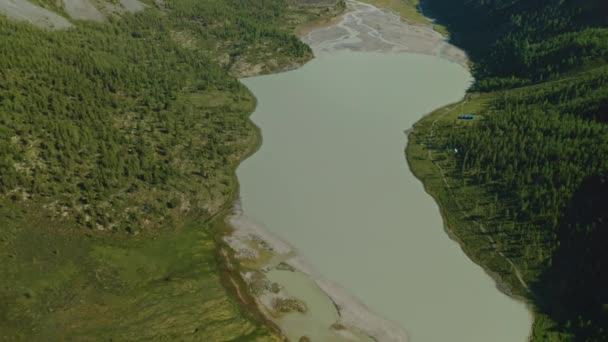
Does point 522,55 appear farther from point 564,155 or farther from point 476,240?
point 476,240

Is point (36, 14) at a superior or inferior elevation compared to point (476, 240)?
superior

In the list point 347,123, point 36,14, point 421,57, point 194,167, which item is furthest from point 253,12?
point 194,167

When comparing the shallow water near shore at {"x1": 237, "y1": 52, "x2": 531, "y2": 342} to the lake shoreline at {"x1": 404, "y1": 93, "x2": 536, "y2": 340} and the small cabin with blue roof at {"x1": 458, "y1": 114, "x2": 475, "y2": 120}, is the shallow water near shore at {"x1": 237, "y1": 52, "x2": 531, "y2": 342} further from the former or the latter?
the small cabin with blue roof at {"x1": 458, "y1": 114, "x2": 475, "y2": 120}

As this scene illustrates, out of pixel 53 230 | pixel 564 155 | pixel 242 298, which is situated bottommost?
pixel 242 298

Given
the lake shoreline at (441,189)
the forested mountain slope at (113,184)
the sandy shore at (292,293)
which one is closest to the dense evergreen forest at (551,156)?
the lake shoreline at (441,189)

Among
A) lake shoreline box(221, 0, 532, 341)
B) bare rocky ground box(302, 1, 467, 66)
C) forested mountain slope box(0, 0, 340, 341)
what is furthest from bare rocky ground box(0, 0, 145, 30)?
lake shoreline box(221, 0, 532, 341)

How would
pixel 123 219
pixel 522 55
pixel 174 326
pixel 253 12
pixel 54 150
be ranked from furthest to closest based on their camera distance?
pixel 253 12 < pixel 522 55 < pixel 54 150 < pixel 123 219 < pixel 174 326

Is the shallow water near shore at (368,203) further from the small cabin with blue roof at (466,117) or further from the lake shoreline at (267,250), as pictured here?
the small cabin with blue roof at (466,117)
